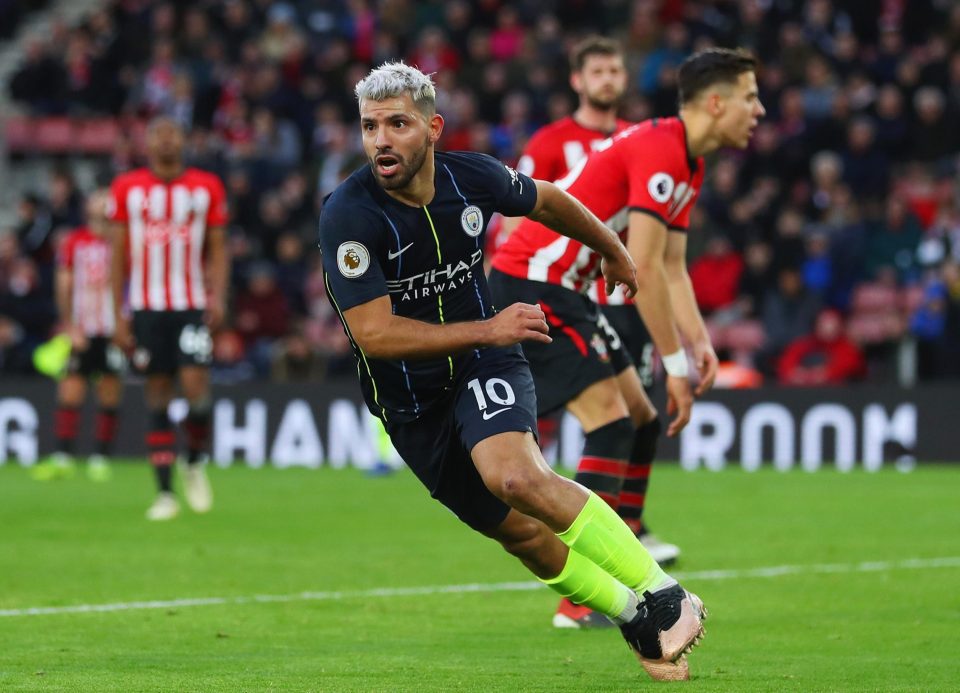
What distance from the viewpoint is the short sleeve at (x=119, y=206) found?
11586mm

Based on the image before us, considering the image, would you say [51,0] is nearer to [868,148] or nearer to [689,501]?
[868,148]

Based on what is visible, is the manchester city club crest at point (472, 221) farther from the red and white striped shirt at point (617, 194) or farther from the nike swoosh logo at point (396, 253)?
the red and white striped shirt at point (617, 194)

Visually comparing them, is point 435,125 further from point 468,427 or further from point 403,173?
point 468,427

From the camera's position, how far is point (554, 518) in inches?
211

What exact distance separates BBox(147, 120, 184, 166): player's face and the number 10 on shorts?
255 inches

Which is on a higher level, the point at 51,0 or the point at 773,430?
the point at 51,0

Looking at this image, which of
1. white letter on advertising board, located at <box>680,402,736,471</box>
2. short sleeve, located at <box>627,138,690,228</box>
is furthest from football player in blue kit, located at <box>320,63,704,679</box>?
white letter on advertising board, located at <box>680,402,736,471</box>

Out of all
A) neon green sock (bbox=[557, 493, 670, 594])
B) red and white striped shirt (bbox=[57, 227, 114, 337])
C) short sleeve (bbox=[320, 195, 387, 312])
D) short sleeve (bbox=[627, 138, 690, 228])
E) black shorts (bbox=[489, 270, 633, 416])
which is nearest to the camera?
short sleeve (bbox=[320, 195, 387, 312])

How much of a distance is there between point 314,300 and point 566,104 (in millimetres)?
3666

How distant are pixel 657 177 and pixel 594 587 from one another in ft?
6.72

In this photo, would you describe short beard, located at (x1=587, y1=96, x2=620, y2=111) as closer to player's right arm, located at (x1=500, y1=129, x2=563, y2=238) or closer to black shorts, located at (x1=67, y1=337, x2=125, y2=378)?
player's right arm, located at (x1=500, y1=129, x2=563, y2=238)

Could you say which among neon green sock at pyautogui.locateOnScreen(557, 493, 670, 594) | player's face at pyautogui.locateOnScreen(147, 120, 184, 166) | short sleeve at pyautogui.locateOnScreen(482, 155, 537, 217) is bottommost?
neon green sock at pyautogui.locateOnScreen(557, 493, 670, 594)

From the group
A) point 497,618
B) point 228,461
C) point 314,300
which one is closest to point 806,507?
point 497,618

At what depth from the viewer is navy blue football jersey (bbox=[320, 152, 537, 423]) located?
17.3 feet
